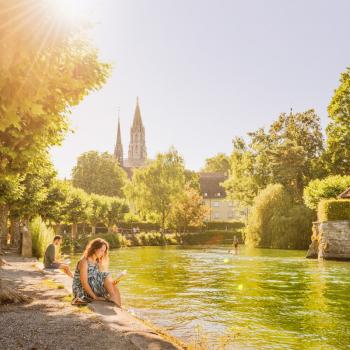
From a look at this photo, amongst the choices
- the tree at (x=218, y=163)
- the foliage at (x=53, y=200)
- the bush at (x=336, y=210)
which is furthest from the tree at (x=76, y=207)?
the tree at (x=218, y=163)

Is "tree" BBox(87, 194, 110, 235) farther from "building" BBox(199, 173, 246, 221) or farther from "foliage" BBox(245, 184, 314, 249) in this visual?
"building" BBox(199, 173, 246, 221)

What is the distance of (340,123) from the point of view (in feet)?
153

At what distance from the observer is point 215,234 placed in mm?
69250

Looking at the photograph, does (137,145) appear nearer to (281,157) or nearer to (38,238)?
(281,157)

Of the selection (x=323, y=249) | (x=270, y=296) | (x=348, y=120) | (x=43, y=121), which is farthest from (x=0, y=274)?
(x=348, y=120)

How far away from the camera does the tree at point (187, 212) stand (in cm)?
7012

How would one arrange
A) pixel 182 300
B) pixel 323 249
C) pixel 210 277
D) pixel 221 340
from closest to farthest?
pixel 221 340, pixel 182 300, pixel 210 277, pixel 323 249

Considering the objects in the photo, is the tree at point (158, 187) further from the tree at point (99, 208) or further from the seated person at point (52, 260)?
the seated person at point (52, 260)

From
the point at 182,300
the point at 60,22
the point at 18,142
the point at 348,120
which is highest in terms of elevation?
the point at 348,120

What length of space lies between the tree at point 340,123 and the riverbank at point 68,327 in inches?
1602

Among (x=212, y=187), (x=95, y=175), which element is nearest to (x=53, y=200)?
(x=95, y=175)

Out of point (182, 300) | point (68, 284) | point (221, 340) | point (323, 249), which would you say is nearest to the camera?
point (221, 340)

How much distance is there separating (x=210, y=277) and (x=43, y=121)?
517 inches

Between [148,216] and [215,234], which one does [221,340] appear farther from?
[148,216]
